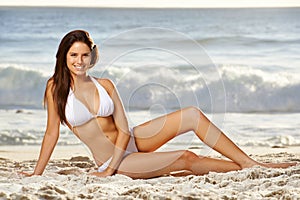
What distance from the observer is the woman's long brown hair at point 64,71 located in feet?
9.23

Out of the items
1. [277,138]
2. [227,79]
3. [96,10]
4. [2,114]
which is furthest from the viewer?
[96,10]

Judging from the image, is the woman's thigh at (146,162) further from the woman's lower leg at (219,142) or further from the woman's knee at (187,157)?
the woman's lower leg at (219,142)

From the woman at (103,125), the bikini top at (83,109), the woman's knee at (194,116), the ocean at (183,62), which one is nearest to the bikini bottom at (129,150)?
the woman at (103,125)

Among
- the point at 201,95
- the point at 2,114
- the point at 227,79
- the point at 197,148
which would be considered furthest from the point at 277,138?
the point at 2,114

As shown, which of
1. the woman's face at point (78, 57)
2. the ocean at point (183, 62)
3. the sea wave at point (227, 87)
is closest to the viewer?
the woman's face at point (78, 57)

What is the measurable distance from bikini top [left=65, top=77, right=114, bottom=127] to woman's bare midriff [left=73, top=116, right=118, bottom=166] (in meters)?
0.03

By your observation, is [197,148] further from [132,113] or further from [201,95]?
[201,95]

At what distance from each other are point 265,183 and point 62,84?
0.92m

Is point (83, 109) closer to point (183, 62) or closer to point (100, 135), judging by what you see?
point (100, 135)

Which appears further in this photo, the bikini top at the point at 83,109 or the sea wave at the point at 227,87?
the sea wave at the point at 227,87

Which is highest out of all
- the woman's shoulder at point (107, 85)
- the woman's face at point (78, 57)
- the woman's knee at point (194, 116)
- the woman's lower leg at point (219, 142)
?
the woman's face at point (78, 57)

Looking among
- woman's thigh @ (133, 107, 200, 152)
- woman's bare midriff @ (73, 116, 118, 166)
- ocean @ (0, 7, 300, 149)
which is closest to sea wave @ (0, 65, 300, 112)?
ocean @ (0, 7, 300, 149)

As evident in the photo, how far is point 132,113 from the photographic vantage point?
5.70 m

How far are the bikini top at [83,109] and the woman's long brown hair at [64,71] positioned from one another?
0.02 metres
